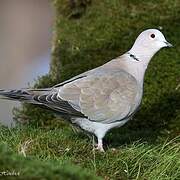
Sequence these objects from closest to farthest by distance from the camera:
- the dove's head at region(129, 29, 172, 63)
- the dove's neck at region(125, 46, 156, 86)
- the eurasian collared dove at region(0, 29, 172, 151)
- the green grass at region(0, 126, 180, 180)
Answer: the green grass at region(0, 126, 180, 180), the eurasian collared dove at region(0, 29, 172, 151), the dove's neck at region(125, 46, 156, 86), the dove's head at region(129, 29, 172, 63)

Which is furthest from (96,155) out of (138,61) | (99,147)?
(138,61)

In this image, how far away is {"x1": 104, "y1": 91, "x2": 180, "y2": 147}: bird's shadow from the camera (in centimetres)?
699

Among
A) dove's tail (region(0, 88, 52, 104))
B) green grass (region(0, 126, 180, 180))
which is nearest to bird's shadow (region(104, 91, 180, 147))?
green grass (region(0, 126, 180, 180))

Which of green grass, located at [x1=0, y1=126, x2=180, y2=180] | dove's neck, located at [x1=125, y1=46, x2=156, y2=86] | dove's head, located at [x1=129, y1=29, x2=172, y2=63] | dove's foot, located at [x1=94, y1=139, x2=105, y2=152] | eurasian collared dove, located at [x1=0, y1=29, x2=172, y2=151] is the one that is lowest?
dove's foot, located at [x1=94, y1=139, x2=105, y2=152]

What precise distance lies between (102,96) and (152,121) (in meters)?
1.86

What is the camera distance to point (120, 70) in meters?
6.25

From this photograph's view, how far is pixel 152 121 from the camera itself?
25.4 ft

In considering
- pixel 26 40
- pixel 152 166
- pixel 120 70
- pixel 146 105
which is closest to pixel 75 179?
pixel 152 166

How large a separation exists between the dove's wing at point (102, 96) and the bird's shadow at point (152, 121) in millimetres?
791

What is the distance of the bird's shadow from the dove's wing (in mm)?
791

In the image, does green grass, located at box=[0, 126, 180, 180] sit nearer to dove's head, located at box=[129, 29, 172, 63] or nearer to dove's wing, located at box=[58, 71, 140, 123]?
dove's wing, located at box=[58, 71, 140, 123]

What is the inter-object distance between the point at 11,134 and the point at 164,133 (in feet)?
5.67

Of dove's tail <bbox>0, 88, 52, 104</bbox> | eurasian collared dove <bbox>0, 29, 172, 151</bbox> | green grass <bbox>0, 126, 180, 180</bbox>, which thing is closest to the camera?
green grass <bbox>0, 126, 180, 180</bbox>

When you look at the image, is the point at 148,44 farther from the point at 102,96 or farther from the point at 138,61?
the point at 102,96
